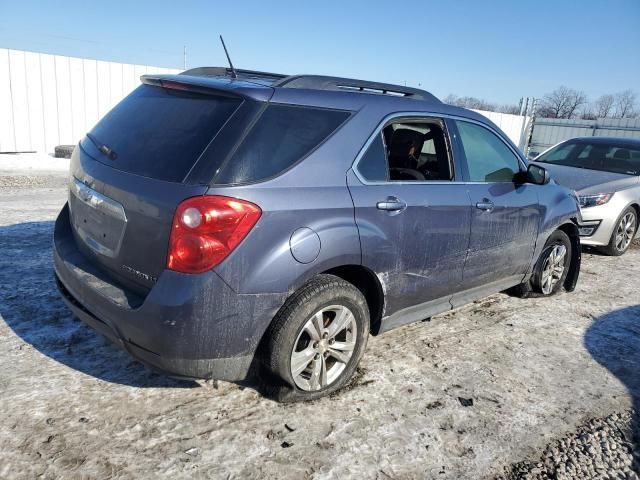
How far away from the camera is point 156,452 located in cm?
239

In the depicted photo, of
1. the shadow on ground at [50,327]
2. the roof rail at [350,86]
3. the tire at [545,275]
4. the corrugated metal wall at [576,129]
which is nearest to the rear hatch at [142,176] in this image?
the roof rail at [350,86]

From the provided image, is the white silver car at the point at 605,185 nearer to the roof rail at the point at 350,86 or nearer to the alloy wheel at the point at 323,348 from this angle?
the roof rail at the point at 350,86

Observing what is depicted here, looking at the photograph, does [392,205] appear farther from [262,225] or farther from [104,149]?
[104,149]

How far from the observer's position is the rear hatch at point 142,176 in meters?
2.41

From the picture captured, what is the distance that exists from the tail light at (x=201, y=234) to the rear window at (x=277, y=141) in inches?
5.5

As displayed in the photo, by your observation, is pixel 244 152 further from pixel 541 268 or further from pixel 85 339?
pixel 541 268

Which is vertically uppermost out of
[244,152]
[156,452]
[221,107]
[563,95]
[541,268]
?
[563,95]

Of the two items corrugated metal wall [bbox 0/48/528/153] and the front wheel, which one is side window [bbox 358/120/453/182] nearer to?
the front wheel

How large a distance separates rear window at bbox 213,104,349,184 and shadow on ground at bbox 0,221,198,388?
138cm

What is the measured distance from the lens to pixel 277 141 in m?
2.60

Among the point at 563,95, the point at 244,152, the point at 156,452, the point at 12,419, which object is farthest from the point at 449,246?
the point at 563,95

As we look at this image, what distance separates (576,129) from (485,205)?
19.4 m

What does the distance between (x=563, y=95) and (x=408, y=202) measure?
62998 millimetres

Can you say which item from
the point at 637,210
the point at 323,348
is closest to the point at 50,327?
the point at 323,348
